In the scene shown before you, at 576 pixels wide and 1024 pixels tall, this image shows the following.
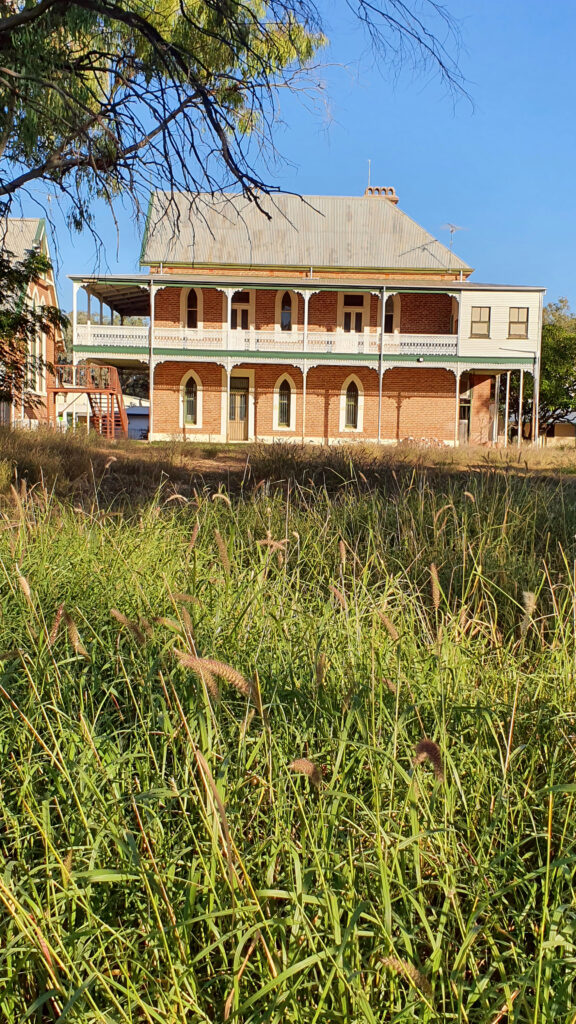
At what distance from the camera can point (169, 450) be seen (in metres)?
13.2

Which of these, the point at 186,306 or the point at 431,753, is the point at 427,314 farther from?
the point at 431,753

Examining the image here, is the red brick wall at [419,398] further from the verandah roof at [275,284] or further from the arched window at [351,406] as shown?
the verandah roof at [275,284]

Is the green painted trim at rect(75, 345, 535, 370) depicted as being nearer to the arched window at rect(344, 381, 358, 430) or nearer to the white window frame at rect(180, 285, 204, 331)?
the arched window at rect(344, 381, 358, 430)

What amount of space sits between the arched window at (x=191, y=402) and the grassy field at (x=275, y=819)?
1136 inches

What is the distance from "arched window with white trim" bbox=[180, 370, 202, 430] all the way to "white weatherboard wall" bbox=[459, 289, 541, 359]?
34.1 feet

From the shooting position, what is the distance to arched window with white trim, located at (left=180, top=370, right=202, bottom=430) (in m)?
32.4

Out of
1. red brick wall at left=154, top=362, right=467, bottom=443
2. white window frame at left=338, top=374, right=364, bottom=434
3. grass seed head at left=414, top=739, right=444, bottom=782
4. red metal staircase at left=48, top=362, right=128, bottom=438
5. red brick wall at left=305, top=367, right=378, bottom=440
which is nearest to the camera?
grass seed head at left=414, top=739, right=444, bottom=782

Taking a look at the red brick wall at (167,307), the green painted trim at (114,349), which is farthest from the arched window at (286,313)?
the green painted trim at (114,349)

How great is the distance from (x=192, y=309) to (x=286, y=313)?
3751 mm

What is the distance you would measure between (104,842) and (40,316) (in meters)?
9.28

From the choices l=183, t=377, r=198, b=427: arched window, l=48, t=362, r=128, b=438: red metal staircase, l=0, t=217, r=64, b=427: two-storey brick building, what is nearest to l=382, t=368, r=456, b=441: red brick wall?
l=183, t=377, r=198, b=427: arched window

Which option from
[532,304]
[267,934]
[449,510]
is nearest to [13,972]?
[267,934]

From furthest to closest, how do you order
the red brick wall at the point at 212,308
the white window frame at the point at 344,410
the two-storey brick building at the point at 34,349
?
the red brick wall at the point at 212,308, the white window frame at the point at 344,410, the two-storey brick building at the point at 34,349

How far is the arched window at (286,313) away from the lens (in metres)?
33.4
